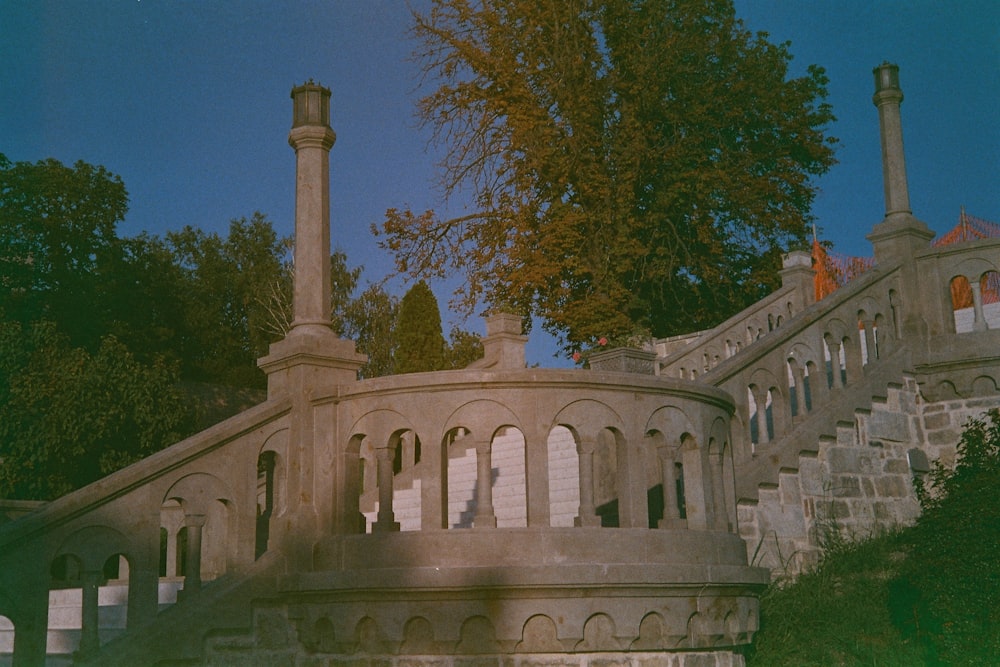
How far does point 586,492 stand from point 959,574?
315cm

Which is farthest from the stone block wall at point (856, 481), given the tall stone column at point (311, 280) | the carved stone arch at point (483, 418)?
the tall stone column at point (311, 280)

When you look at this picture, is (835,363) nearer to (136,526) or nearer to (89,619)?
(136,526)

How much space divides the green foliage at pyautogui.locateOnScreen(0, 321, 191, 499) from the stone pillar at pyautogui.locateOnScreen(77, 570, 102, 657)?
14896 mm

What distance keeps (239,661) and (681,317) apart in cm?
2202

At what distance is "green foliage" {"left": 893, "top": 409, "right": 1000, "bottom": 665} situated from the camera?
8.12 meters

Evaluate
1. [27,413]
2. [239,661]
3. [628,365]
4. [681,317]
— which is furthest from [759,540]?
[681,317]

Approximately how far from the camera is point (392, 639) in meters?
7.35

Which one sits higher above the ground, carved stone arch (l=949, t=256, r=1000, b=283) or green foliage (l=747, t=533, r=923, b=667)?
carved stone arch (l=949, t=256, r=1000, b=283)

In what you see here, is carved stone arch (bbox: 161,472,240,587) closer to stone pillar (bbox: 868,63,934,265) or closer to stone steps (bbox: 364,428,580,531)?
stone steps (bbox: 364,428,580,531)

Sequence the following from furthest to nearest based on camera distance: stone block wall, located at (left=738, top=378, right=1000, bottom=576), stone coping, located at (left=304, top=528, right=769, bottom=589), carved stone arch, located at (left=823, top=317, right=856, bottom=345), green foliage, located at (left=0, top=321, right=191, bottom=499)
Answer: green foliage, located at (left=0, top=321, right=191, bottom=499) < carved stone arch, located at (left=823, top=317, right=856, bottom=345) < stone block wall, located at (left=738, top=378, right=1000, bottom=576) < stone coping, located at (left=304, top=528, right=769, bottom=589)

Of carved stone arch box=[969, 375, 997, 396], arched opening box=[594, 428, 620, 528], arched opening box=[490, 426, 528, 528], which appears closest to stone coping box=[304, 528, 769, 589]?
arched opening box=[594, 428, 620, 528]

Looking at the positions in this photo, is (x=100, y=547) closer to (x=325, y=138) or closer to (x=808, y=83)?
(x=325, y=138)

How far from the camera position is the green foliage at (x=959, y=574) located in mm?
8125

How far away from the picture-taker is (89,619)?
7.30m
